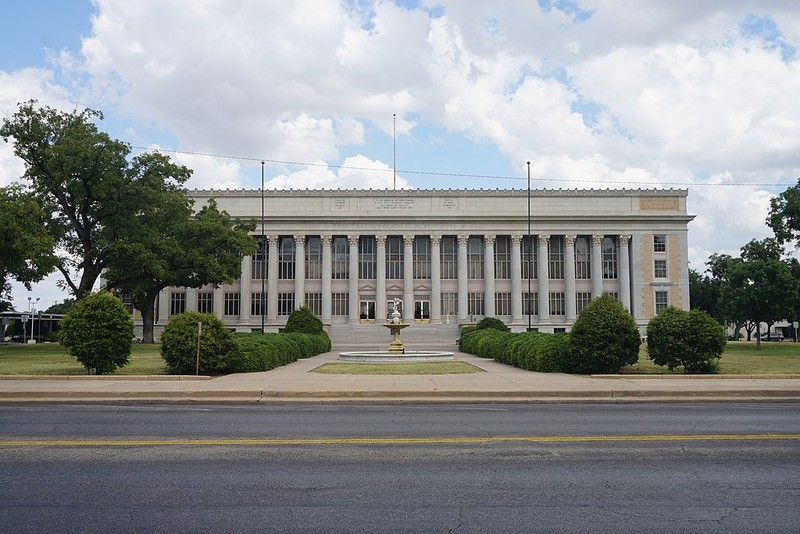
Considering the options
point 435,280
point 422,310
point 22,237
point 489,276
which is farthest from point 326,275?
point 22,237

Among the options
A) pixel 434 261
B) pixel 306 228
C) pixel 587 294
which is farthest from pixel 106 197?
pixel 587 294

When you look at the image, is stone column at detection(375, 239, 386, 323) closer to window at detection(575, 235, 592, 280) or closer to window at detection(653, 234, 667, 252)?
window at detection(575, 235, 592, 280)

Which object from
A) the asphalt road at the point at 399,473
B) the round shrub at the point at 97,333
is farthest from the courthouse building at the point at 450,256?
the asphalt road at the point at 399,473

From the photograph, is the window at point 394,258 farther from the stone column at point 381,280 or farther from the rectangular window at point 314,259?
the rectangular window at point 314,259

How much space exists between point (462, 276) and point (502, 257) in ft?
17.1

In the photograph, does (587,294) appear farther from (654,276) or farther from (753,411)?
(753,411)

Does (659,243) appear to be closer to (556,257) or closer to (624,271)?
(624,271)

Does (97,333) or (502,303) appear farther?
(502,303)

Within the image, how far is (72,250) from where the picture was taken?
5025cm

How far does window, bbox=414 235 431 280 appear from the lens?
251ft

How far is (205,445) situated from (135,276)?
43.3 m

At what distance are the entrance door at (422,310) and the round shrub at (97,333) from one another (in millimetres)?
53478

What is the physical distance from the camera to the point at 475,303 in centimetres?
7612

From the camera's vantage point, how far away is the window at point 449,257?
251 feet
